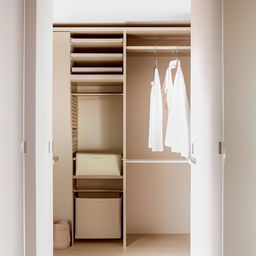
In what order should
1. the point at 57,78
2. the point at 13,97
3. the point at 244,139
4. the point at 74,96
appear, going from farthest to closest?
1. the point at 74,96
2. the point at 57,78
3. the point at 244,139
4. the point at 13,97

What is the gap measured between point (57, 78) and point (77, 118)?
1.96 ft

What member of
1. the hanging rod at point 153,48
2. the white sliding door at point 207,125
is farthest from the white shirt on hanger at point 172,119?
the white sliding door at point 207,125

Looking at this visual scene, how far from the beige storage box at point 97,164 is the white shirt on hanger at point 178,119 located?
571mm

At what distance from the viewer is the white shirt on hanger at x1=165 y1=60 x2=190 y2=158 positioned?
3979 mm

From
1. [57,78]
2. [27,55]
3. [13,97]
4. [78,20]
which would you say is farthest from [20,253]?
[78,20]

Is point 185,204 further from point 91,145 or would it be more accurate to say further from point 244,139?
point 244,139

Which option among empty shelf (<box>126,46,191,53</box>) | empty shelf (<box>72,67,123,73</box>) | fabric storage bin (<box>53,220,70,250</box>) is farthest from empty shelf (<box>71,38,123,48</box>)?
fabric storage bin (<box>53,220,70,250</box>)

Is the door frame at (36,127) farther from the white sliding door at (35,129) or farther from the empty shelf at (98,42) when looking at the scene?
the empty shelf at (98,42)

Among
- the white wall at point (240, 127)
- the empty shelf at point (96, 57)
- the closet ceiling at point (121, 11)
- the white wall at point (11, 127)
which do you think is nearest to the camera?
the white wall at point (11, 127)

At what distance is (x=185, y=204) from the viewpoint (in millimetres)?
4645

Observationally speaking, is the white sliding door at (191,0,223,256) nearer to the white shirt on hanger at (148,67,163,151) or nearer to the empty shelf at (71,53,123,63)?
the white shirt on hanger at (148,67,163,151)

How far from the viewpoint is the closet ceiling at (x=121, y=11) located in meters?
3.65

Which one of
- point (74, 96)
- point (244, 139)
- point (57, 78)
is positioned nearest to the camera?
point (244, 139)

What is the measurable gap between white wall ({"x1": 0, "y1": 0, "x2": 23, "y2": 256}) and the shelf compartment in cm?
208
